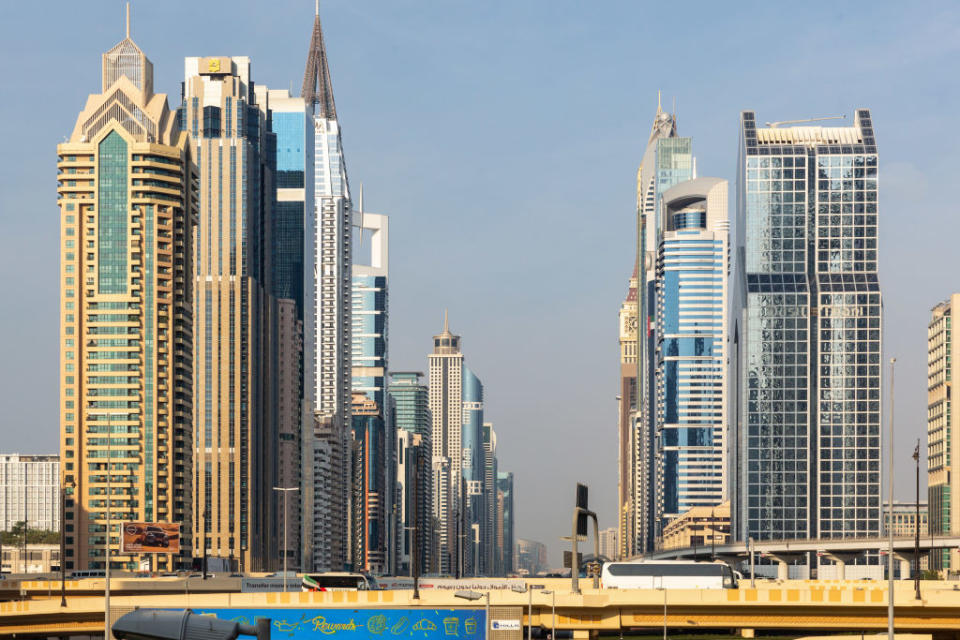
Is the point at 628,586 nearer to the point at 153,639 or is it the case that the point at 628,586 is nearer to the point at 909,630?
the point at 909,630

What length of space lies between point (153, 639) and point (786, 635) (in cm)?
7196

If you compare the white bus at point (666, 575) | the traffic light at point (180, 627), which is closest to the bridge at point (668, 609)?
the white bus at point (666, 575)

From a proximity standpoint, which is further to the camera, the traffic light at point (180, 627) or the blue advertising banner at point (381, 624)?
the blue advertising banner at point (381, 624)

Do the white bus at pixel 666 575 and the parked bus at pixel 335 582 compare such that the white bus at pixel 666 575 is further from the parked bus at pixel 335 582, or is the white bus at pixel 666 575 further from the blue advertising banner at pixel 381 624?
the blue advertising banner at pixel 381 624

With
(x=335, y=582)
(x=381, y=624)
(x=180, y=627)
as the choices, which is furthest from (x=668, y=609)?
(x=180, y=627)

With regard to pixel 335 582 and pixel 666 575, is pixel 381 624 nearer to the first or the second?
pixel 335 582

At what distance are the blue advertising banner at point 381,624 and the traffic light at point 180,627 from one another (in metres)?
45.3

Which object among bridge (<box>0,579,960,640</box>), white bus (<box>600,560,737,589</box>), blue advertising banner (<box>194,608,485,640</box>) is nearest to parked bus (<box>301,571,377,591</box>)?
bridge (<box>0,579,960,640</box>)

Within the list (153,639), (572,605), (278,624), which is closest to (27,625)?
(278,624)

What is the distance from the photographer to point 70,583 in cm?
14038

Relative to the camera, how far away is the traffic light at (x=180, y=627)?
2817 centimetres

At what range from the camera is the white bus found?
111875mm

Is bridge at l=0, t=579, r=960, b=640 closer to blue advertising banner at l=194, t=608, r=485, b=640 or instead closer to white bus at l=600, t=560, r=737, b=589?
blue advertising banner at l=194, t=608, r=485, b=640

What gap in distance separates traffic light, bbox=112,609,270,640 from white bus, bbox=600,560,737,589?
276 ft
